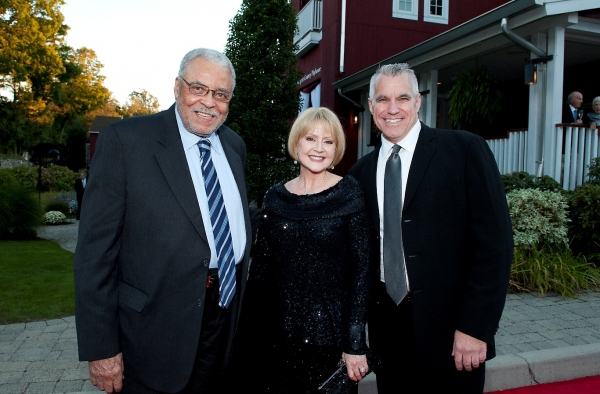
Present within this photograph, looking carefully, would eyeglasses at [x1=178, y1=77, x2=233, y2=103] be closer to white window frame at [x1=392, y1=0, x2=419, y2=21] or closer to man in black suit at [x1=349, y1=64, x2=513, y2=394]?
man in black suit at [x1=349, y1=64, x2=513, y2=394]

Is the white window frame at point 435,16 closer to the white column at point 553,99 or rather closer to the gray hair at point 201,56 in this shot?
the white column at point 553,99

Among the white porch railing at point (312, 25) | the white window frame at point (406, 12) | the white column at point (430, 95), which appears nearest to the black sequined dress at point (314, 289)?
the white column at point (430, 95)

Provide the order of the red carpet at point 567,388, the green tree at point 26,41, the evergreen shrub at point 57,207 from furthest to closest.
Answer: the green tree at point 26,41 < the evergreen shrub at point 57,207 < the red carpet at point 567,388

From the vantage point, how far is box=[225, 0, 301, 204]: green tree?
974cm

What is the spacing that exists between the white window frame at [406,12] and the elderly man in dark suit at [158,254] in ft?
42.4

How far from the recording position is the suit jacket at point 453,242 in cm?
216

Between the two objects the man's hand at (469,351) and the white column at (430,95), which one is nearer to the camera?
the man's hand at (469,351)

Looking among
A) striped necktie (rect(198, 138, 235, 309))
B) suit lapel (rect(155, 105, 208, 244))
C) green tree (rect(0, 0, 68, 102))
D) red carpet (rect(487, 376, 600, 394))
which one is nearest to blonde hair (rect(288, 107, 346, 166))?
striped necktie (rect(198, 138, 235, 309))

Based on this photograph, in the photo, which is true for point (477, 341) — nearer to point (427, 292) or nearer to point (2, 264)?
point (427, 292)

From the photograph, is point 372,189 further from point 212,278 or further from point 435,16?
point 435,16

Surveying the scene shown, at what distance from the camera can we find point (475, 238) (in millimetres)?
2217

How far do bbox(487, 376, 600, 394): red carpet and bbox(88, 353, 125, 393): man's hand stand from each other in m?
2.94

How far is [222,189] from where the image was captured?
7.73 feet

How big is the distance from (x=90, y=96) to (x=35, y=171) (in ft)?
95.2
